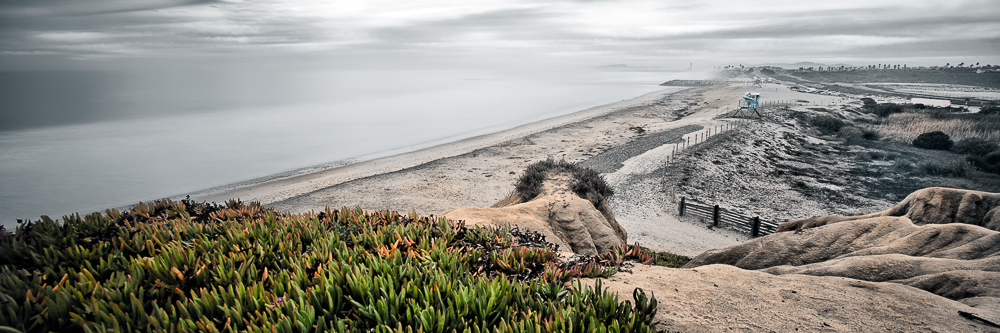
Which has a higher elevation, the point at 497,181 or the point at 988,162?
the point at 988,162

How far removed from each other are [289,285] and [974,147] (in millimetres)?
36826

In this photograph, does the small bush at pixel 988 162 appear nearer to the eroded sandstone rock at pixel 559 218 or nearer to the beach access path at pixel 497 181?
the beach access path at pixel 497 181

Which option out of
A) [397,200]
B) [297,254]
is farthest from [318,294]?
[397,200]

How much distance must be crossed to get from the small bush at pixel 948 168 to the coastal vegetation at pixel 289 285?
88.6ft

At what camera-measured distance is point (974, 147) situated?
2492cm

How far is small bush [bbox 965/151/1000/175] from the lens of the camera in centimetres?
2186

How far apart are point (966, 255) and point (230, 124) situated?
6737 cm

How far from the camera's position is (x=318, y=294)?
3.40 m

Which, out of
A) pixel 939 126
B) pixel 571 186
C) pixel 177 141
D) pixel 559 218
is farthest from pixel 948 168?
pixel 177 141

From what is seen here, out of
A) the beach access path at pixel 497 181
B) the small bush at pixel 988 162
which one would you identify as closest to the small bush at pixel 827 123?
the beach access path at pixel 497 181

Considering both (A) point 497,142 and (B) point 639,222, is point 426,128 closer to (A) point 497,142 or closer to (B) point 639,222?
(A) point 497,142

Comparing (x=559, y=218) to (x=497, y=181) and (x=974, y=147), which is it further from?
(x=974, y=147)

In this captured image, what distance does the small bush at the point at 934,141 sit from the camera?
26520 millimetres

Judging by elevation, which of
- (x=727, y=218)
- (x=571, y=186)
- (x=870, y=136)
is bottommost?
(x=727, y=218)
